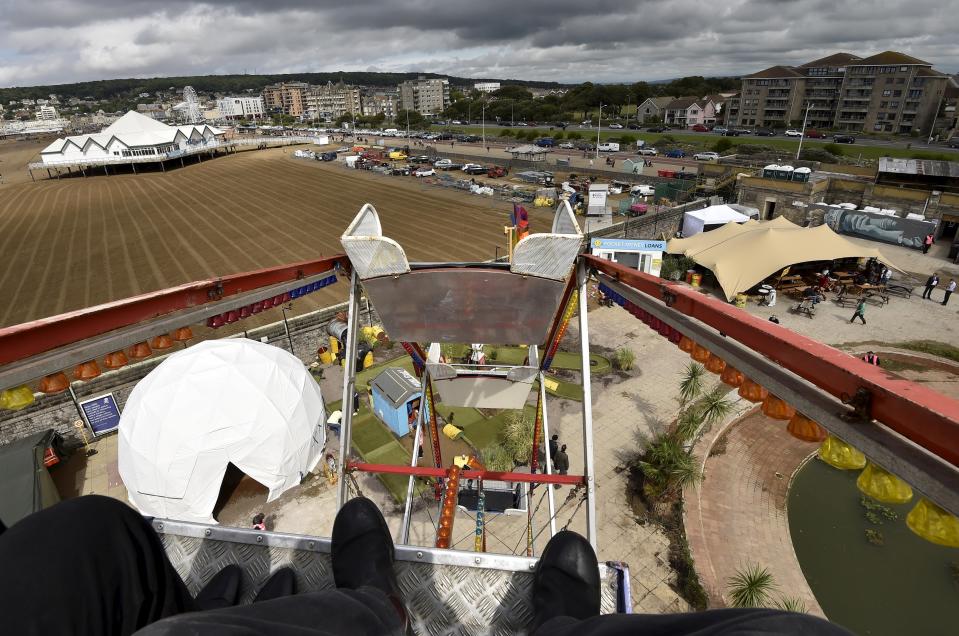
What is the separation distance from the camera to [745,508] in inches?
486

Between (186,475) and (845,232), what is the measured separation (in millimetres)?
44011

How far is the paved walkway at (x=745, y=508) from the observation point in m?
10.6

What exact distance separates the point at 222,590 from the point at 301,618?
2290 millimetres

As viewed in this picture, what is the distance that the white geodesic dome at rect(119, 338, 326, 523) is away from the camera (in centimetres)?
1221

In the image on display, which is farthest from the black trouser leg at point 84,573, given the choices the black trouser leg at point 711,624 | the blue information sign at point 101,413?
the blue information sign at point 101,413

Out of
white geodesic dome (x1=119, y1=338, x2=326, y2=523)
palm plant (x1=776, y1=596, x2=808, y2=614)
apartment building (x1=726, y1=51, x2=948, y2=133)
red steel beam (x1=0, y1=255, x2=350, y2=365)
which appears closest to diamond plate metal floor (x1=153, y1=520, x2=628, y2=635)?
red steel beam (x1=0, y1=255, x2=350, y2=365)

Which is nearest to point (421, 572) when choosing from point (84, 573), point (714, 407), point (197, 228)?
point (84, 573)

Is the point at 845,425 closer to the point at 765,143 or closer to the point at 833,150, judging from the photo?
the point at 833,150

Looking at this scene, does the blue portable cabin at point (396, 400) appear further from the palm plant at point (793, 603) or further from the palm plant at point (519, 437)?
the palm plant at point (793, 603)

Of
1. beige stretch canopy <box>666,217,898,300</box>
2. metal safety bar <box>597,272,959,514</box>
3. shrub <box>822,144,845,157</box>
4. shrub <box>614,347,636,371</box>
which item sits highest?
shrub <box>822,144,845,157</box>

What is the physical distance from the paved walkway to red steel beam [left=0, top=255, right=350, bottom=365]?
11.2 m

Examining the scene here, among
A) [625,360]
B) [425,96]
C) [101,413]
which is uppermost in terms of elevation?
[425,96]

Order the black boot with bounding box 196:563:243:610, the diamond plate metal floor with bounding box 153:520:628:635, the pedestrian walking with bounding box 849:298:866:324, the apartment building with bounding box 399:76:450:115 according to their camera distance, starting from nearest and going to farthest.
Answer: the black boot with bounding box 196:563:243:610
the diamond plate metal floor with bounding box 153:520:628:635
the pedestrian walking with bounding box 849:298:866:324
the apartment building with bounding box 399:76:450:115

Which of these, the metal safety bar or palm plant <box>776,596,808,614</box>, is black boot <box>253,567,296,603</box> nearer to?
the metal safety bar
